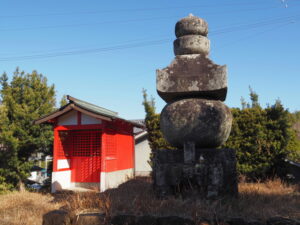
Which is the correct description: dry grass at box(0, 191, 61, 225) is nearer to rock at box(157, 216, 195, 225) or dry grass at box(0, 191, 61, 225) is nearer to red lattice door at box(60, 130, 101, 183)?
red lattice door at box(60, 130, 101, 183)

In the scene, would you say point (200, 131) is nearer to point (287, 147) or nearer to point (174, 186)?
point (174, 186)

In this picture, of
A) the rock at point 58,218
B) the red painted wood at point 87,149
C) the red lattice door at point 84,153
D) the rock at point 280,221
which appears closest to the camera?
the rock at point 280,221

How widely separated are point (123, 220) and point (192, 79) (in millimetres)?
3135

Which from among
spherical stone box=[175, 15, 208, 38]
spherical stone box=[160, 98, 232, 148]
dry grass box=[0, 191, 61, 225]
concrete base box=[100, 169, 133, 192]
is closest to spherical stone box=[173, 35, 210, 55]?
spherical stone box=[175, 15, 208, 38]

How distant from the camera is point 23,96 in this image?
38.8 feet

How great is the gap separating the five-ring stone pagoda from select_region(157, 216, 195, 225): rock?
1.11 meters

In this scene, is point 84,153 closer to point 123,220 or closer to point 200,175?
point 200,175

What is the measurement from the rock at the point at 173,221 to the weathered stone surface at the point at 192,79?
265 cm

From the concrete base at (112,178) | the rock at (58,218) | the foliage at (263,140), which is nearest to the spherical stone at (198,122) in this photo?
the rock at (58,218)

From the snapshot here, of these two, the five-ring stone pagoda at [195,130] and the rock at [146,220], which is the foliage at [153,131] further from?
the rock at [146,220]

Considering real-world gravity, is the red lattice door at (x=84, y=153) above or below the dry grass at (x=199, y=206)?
above

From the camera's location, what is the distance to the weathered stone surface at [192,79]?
5398 mm

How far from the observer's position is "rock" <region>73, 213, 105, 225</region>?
411 centimetres

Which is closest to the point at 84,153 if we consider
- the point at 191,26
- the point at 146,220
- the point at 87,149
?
the point at 87,149
